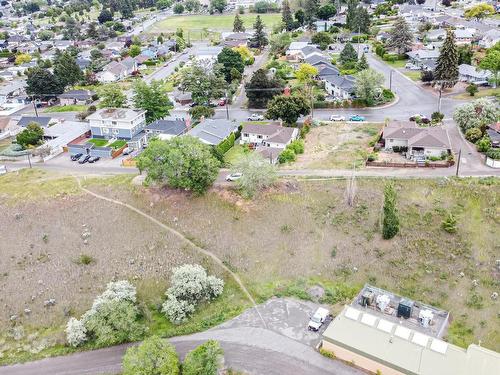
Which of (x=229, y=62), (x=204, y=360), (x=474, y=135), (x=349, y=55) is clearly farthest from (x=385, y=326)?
(x=349, y=55)

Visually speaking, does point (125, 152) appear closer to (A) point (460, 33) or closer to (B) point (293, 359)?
(B) point (293, 359)

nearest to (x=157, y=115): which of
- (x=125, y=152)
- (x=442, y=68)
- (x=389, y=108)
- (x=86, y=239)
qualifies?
(x=125, y=152)

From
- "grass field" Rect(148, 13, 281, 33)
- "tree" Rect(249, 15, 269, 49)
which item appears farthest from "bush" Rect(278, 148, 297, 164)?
"grass field" Rect(148, 13, 281, 33)

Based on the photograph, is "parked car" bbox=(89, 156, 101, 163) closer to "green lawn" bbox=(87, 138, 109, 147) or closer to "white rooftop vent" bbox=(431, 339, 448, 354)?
"green lawn" bbox=(87, 138, 109, 147)

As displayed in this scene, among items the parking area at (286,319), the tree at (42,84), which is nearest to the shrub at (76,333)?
the parking area at (286,319)

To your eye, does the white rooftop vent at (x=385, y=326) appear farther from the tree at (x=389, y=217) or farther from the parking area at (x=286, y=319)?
the tree at (x=389, y=217)

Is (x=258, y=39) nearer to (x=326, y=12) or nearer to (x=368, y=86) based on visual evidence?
(x=326, y=12)
